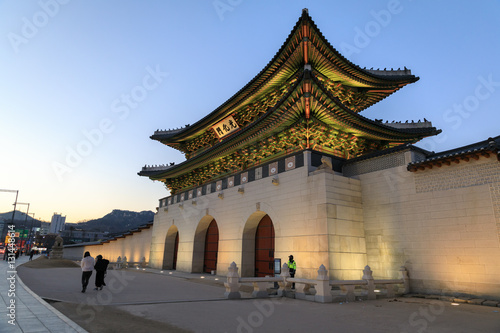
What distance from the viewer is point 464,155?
33.9 ft

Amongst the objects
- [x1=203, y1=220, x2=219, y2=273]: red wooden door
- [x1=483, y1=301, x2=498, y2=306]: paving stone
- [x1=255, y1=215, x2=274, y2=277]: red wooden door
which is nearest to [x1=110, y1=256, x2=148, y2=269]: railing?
[x1=203, y1=220, x2=219, y2=273]: red wooden door

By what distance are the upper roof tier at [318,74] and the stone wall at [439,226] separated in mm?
6054

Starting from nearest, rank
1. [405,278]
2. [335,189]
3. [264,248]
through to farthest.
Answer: [405,278] < [335,189] < [264,248]

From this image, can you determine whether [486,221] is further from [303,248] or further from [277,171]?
[277,171]

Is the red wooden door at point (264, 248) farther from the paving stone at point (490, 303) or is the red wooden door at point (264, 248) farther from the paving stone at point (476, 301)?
the paving stone at point (490, 303)

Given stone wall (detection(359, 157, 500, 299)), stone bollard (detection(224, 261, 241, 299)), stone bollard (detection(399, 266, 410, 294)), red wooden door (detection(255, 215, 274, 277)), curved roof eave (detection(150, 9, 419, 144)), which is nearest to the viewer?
stone wall (detection(359, 157, 500, 299))

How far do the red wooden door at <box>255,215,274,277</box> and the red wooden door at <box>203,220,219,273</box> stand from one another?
4.00 metres

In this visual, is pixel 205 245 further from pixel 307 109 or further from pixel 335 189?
pixel 307 109

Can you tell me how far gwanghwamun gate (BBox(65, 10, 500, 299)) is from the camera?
33.5ft

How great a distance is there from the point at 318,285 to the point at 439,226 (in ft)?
17.0

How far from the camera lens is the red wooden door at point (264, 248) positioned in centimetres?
1560

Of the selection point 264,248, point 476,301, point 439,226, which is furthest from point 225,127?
point 476,301

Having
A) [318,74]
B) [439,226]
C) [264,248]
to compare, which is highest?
[318,74]

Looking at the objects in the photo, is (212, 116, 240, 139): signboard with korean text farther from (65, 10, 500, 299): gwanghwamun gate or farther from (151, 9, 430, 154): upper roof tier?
(151, 9, 430, 154): upper roof tier
